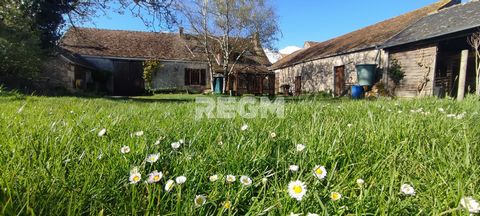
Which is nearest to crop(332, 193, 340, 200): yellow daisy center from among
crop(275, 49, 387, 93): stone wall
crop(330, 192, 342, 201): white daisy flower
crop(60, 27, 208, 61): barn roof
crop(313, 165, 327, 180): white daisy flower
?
crop(330, 192, 342, 201): white daisy flower

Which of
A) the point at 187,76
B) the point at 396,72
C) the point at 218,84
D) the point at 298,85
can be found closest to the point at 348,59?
the point at 396,72

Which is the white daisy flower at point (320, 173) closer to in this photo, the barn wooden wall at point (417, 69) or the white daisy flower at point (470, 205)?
the white daisy flower at point (470, 205)

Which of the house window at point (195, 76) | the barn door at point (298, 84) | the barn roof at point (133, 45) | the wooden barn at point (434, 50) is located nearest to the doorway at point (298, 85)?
the barn door at point (298, 84)

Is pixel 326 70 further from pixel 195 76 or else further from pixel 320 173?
pixel 320 173

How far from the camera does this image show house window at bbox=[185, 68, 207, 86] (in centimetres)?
2386

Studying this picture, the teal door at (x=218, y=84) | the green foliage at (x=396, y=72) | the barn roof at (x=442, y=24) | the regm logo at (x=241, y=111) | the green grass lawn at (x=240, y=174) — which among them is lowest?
the green grass lawn at (x=240, y=174)

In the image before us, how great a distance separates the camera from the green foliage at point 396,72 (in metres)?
12.6

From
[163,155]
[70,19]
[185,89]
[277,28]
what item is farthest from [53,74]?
[163,155]

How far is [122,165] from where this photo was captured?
107 centimetres

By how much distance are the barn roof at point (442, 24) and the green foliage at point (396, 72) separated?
988mm

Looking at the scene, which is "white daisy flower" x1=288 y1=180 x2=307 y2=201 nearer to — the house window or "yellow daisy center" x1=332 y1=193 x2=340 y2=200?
"yellow daisy center" x1=332 y1=193 x2=340 y2=200

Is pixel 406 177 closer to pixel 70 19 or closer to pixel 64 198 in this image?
pixel 64 198

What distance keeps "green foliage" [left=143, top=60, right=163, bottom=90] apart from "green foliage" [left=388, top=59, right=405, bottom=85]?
1668 centimetres

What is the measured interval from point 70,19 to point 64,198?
13.2m
